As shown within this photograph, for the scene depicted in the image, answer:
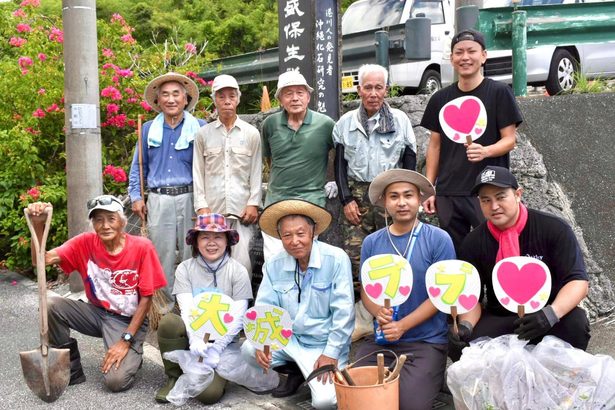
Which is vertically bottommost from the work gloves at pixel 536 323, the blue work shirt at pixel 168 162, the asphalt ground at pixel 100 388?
the asphalt ground at pixel 100 388

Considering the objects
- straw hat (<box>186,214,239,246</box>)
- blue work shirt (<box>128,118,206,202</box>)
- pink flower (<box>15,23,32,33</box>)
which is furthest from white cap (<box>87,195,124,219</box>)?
pink flower (<box>15,23,32,33</box>)

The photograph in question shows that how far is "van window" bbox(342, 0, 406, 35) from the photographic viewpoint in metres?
9.95

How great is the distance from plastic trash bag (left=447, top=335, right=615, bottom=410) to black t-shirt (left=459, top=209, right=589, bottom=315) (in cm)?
39

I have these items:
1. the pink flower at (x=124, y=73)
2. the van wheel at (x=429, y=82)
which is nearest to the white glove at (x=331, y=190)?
the pink flower at (x=124, y=73)

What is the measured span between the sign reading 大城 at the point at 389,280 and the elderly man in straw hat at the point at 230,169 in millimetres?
1570

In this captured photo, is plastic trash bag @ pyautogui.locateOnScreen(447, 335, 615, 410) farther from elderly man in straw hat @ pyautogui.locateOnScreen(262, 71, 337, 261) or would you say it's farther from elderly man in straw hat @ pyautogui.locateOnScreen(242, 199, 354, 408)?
elderly man in straw hat @ pyautogui.locateOnScreen(262, 71, 337, 261)

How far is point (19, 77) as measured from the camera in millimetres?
8156

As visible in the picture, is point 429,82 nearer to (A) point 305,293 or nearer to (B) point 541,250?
(A) point 305,293

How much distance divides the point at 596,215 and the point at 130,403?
12.9 feet

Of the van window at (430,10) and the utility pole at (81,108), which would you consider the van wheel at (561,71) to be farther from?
the utility pole at (81,108)

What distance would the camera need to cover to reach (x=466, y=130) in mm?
4137

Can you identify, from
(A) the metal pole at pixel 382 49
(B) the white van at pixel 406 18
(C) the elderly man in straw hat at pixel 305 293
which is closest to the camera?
(C) the elderly man in straw hat at pixel 305 293

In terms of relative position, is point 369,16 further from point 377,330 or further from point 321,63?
point 377,330

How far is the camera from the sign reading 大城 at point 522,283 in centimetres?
337
